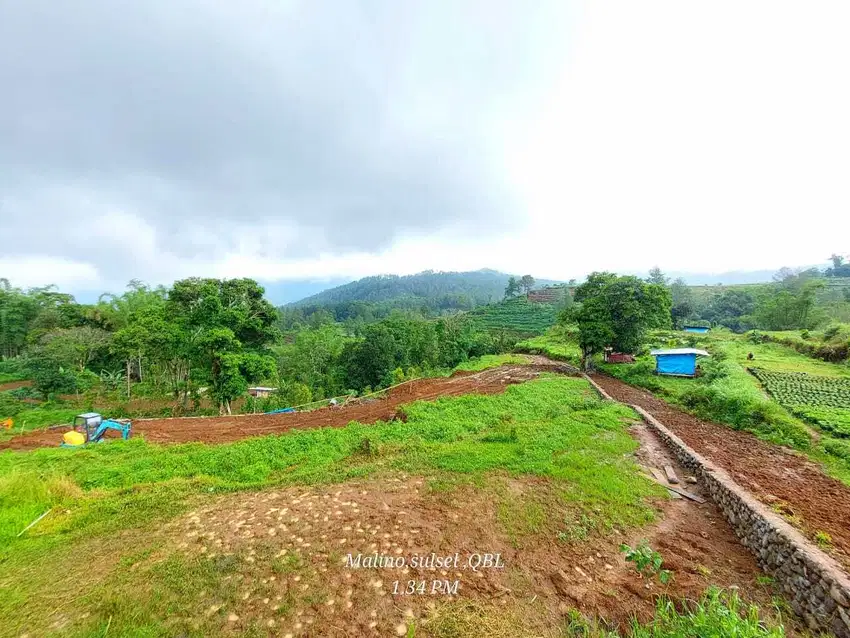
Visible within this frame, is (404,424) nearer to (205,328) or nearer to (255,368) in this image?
(255,368)

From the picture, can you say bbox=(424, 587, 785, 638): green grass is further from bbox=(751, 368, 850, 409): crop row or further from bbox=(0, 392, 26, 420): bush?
bbox=(0, 392, 26, 420): bush

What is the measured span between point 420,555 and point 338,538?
152 centimetres

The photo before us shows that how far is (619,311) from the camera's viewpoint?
915 inches

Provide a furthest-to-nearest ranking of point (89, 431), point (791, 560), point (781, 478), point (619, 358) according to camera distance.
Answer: point (619, 358) < point (89, 431) < point (781, 478) < point (791, 560)

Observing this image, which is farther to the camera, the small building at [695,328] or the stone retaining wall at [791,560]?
the small building at [695,328]

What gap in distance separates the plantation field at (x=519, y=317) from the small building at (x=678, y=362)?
38.3m

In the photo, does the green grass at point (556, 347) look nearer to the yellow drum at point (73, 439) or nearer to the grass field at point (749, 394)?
the grass field at point (749, 394)

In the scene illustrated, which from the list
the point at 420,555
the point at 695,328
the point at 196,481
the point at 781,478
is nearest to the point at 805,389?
the point at 781,478

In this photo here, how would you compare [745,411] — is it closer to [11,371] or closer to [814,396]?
[814,396]

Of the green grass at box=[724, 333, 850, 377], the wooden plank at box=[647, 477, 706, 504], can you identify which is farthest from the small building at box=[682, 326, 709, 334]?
the wooden plank at box=[647, 477, 706, 504]

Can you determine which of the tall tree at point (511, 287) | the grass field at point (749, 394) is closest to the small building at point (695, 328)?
the grass field at point (749, 394)

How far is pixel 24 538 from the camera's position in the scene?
6238 millimetres

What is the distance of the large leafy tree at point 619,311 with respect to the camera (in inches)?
872

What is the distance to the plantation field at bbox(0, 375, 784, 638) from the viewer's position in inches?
180
